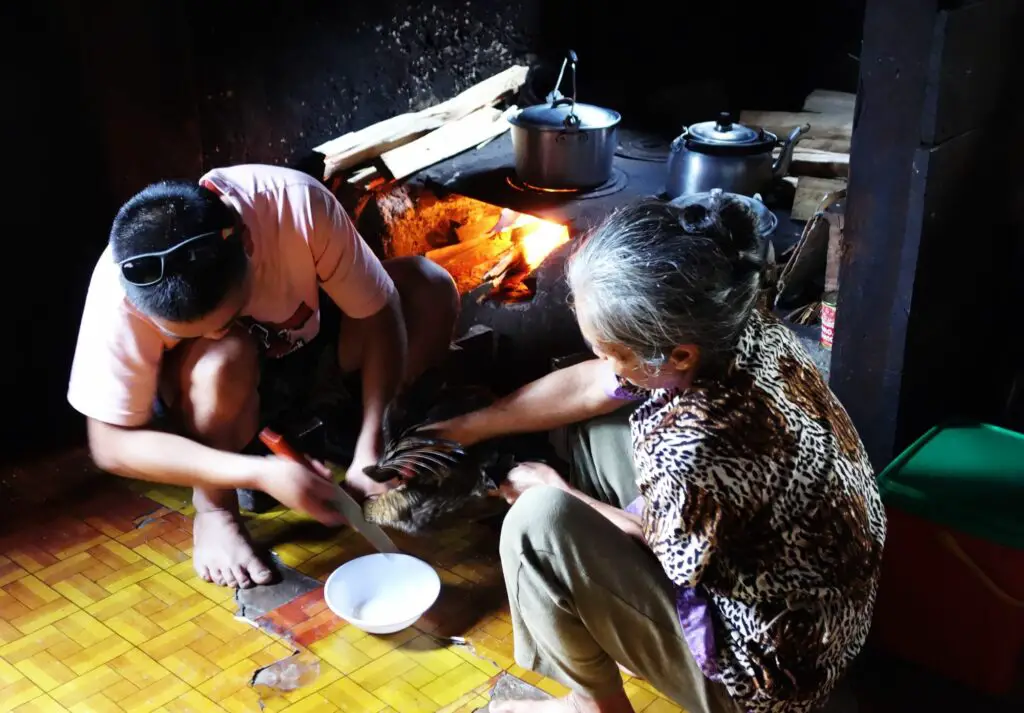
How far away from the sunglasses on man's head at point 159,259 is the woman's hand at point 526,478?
78 cm

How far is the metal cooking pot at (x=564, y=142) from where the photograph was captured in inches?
153

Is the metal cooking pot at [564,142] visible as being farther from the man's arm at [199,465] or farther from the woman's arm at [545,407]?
the man's arm at [199,465]

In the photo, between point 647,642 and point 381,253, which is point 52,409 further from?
point 647,642

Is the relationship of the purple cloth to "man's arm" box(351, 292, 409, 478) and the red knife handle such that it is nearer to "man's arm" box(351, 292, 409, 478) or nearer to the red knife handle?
the red knife handle

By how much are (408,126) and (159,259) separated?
7.63 feet

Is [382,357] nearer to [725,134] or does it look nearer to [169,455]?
[169,455]

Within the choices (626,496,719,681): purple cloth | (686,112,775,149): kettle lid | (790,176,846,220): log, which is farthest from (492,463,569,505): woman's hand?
(790,176,846,220): log

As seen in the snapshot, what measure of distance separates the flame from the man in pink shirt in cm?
81

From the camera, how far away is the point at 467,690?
228 cm

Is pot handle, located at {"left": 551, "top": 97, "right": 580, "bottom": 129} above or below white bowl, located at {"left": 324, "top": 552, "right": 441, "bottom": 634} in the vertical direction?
above

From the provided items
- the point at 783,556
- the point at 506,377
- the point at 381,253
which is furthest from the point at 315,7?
the point at 783,556

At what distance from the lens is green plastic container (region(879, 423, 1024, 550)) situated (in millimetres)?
2131

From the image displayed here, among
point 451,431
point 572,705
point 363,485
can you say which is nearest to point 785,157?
point 451,431

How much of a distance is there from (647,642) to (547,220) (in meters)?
2.23
